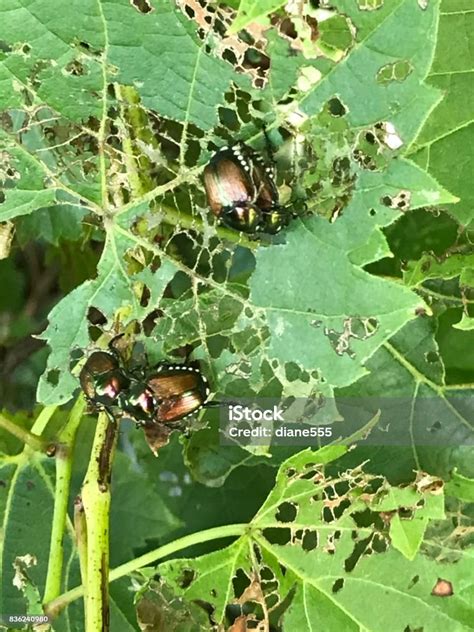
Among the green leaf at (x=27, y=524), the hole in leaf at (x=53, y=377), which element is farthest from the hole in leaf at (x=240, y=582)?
the hole in leaf at (x=53, y=377)

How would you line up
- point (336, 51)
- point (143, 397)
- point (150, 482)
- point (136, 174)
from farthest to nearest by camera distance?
point (150, 482) < point (143, 397) < point (136, 174) < point (336, 51)

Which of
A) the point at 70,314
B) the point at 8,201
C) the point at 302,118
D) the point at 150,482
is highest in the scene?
the point at 302,118

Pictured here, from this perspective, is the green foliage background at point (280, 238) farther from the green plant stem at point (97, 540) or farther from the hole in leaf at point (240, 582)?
the green plant stem at point (97, 540)

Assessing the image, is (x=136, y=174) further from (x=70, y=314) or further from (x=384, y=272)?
(x=384, y=272)

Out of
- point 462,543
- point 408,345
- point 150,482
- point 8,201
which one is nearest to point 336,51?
point 8,201

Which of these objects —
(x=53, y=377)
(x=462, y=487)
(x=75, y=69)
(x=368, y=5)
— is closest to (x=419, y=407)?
(x=462, y=487)

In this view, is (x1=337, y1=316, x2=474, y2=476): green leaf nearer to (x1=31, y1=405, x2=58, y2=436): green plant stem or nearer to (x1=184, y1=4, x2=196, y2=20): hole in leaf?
(x1=31, y1=405, x2=58, y2=436): green plant stem

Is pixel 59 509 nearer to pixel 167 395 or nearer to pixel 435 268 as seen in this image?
pixel 167 395
